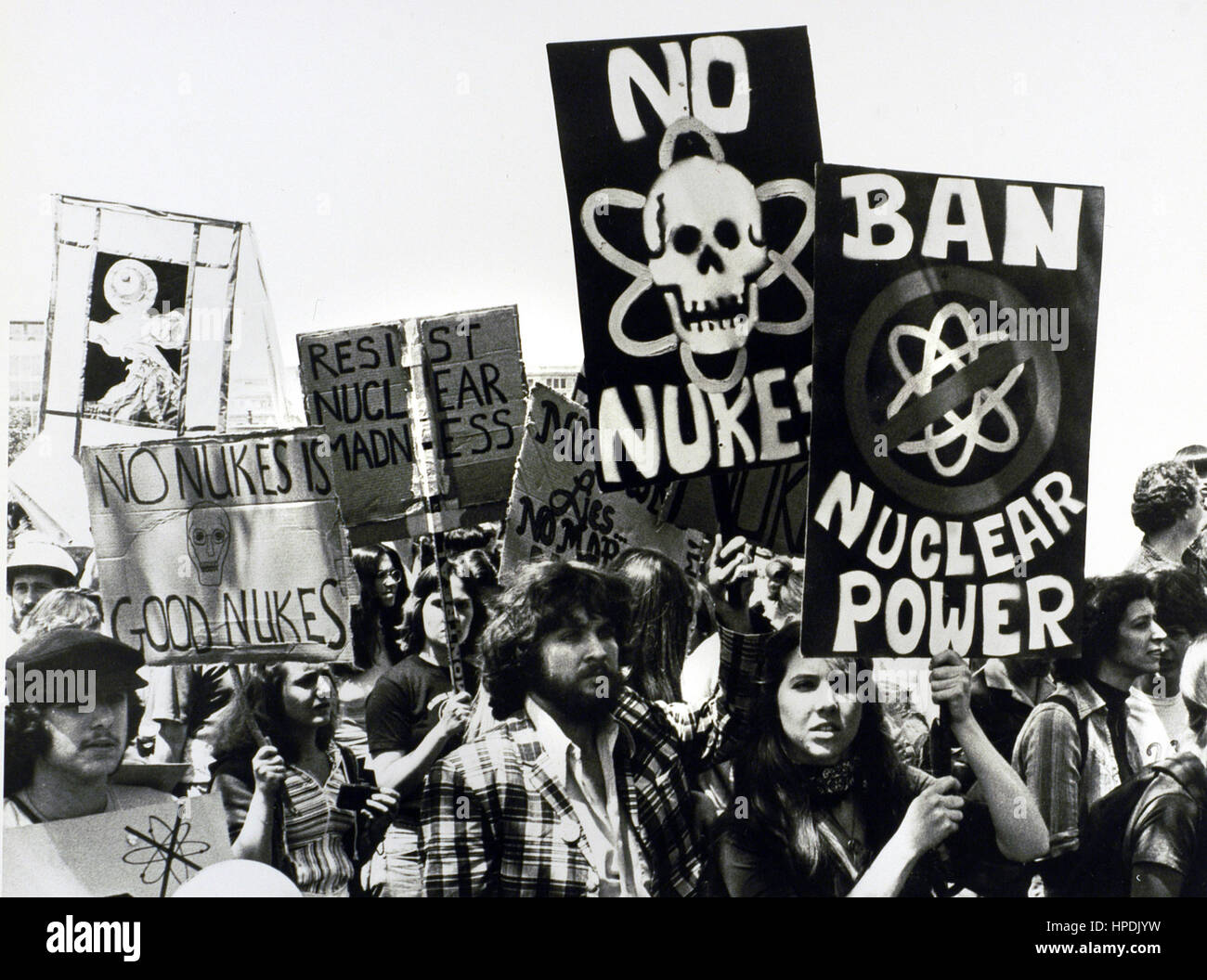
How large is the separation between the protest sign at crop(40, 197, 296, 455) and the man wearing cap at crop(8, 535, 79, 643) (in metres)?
0.31

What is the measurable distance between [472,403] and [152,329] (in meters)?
1.02

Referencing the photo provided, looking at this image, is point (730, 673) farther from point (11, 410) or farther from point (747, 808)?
point (11, 410)

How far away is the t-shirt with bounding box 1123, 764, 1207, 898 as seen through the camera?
4168 mm

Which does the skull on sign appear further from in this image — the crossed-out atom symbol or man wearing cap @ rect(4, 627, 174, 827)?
man wearing cap @ rect(4, 627, 174, 827)

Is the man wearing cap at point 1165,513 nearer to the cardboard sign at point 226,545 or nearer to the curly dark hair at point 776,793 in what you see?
the curly dark hair at point 776,793

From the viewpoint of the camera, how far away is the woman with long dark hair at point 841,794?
4023mm

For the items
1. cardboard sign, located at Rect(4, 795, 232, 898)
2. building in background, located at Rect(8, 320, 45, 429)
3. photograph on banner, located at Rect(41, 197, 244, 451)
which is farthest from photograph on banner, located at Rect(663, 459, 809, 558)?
building in background, located at Rect(8, 320, 45, 429)

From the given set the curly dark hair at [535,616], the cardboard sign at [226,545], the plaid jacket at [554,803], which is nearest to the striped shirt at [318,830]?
the plaid jacket at [554,803]

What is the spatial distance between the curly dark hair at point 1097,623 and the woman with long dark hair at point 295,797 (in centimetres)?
219

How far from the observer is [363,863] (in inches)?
156

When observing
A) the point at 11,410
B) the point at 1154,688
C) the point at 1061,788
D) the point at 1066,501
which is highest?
the point at 11,410
